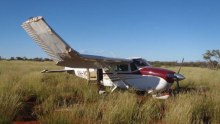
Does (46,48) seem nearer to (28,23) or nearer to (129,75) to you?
(28,23)

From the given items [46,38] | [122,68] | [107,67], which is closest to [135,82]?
[122,68]

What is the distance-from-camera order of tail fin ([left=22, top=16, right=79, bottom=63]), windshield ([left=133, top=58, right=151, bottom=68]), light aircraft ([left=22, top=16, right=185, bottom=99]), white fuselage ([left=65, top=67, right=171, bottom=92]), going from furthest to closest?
windshield ([left=133, top=58, right=151, bottom=68]) < white fuselage ([left=65, top=67, right=171, bottom=92]) < light aircraft ([left=22, top=16, right=185, bottom=99]) < tail fin ([left=22, top=16, right=79, bottom=63])

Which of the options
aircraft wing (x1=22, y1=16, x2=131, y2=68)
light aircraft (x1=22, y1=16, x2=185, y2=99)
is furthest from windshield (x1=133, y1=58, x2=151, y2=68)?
aircraft wing (x1=22, y1=16, x2=131, y2=68)

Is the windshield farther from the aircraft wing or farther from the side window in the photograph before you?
the aircraft wing

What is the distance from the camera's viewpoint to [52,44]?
11320 millimetres

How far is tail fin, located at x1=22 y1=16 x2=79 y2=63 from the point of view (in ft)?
35.5

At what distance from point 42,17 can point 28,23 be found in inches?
35.1

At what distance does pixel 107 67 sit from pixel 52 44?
3303 millimetres

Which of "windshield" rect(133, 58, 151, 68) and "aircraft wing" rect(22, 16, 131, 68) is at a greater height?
"aircraft wing" rect(22, 16, 131, 68)

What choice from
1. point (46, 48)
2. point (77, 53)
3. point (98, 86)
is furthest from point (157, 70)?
Result: point (46, 48)

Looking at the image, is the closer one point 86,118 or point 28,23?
point 86,118

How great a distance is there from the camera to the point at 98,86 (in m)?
14.4

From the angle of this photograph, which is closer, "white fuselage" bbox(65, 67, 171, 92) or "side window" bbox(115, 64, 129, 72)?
"white fuselage" bbox(65, 67, 171, 92)

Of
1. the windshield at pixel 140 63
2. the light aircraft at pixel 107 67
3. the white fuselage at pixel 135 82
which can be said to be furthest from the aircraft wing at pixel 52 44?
the windshield at pixel 140 63
